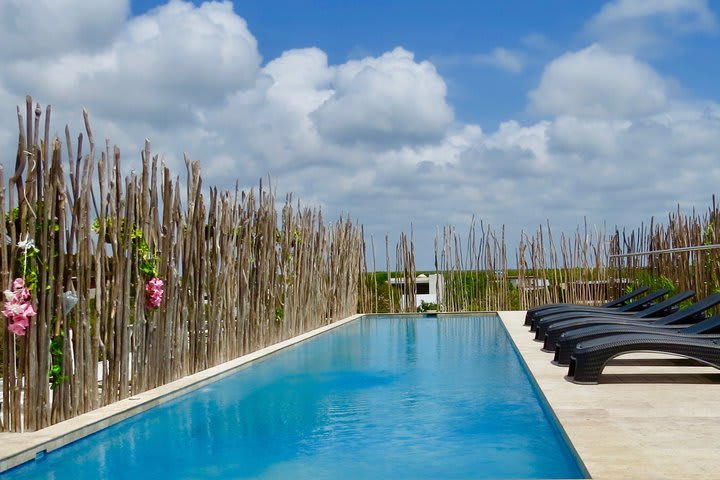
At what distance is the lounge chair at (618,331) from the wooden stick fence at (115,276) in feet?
8.80

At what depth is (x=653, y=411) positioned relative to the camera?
12.8ft

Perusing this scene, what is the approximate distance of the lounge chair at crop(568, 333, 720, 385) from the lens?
4668 mm

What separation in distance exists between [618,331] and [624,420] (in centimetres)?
181

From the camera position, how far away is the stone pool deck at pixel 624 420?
2895mm

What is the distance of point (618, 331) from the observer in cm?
539

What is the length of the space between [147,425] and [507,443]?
193cm

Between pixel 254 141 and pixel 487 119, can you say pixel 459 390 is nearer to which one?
pixel 254 141

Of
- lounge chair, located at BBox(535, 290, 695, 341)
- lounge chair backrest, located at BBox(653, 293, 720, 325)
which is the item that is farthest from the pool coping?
lounge chair backrest, located at BBox(653, 293, 720, 325)

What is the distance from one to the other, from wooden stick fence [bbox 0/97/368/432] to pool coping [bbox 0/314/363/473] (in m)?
0.07

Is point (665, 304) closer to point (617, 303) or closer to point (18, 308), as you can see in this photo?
point (617, 303)

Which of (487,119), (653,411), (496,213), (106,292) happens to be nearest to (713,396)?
(653,411)

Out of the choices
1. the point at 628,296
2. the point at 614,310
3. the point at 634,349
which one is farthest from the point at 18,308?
the point at 628,296

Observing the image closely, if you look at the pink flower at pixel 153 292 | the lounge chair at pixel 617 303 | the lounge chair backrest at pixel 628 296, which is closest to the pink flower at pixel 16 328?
the pink flower at pixel 153 292

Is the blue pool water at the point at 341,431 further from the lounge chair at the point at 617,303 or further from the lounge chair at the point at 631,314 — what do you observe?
the lounge chair at the point at 617,303
